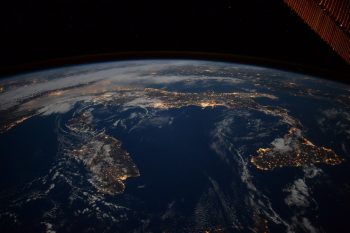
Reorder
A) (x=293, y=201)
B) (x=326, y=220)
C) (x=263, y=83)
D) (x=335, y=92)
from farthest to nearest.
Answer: (x=263, y=83)
(x=335, y=92)
(x=293, y=201)
(x=326, y=220)

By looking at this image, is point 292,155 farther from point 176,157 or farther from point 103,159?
point 103,159

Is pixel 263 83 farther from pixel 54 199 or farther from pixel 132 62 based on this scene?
pixel 54 199

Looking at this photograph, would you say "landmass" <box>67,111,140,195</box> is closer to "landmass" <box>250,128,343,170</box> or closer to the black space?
"landmass" <box>250,128,343,170</box>

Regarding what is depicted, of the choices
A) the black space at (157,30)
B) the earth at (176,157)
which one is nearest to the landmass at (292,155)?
the earth at (176,157)

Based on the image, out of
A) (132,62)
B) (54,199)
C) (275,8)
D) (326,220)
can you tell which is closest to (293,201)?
(326,220)

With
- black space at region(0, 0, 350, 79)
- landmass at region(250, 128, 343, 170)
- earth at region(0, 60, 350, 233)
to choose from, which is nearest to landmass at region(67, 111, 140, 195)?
earth at region(0, 60, 350, 233)
